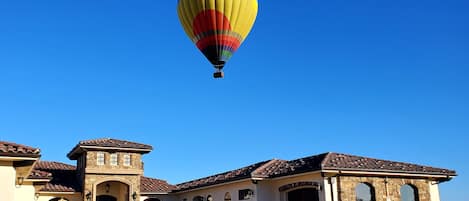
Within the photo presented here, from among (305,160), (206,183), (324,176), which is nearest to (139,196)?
(206,183)

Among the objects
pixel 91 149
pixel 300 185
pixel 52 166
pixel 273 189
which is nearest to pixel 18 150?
pixel 300 185

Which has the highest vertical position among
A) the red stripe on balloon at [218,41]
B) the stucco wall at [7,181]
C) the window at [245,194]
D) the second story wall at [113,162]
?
the red stripe on balloon at [218,41]

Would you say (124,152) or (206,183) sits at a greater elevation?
(124,152)

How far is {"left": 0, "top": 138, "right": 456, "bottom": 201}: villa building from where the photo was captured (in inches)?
861

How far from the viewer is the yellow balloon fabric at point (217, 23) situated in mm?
15086

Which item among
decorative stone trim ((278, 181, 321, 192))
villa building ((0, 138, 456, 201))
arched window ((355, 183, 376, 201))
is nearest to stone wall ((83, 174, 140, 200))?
villa building ((0, 138, 456, 201))

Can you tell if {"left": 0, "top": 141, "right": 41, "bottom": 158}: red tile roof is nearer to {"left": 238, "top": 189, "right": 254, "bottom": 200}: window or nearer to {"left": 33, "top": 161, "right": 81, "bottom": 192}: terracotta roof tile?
{"left": 238, "top": 189, "right": 254, "bottom": 200}: window

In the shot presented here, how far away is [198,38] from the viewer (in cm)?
1554

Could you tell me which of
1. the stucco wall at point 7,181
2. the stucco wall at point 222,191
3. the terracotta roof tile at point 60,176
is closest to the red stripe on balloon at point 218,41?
the stucco wall at point 7,181

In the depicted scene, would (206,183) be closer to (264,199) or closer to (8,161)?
(264,199)

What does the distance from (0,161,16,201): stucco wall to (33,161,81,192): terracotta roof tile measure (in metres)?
14.6

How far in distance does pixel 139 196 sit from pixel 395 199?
46.6 feet

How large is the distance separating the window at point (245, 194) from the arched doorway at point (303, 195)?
2030 millimetres

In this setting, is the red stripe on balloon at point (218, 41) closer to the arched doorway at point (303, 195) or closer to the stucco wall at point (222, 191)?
the arched doorway at point (303, 195)
